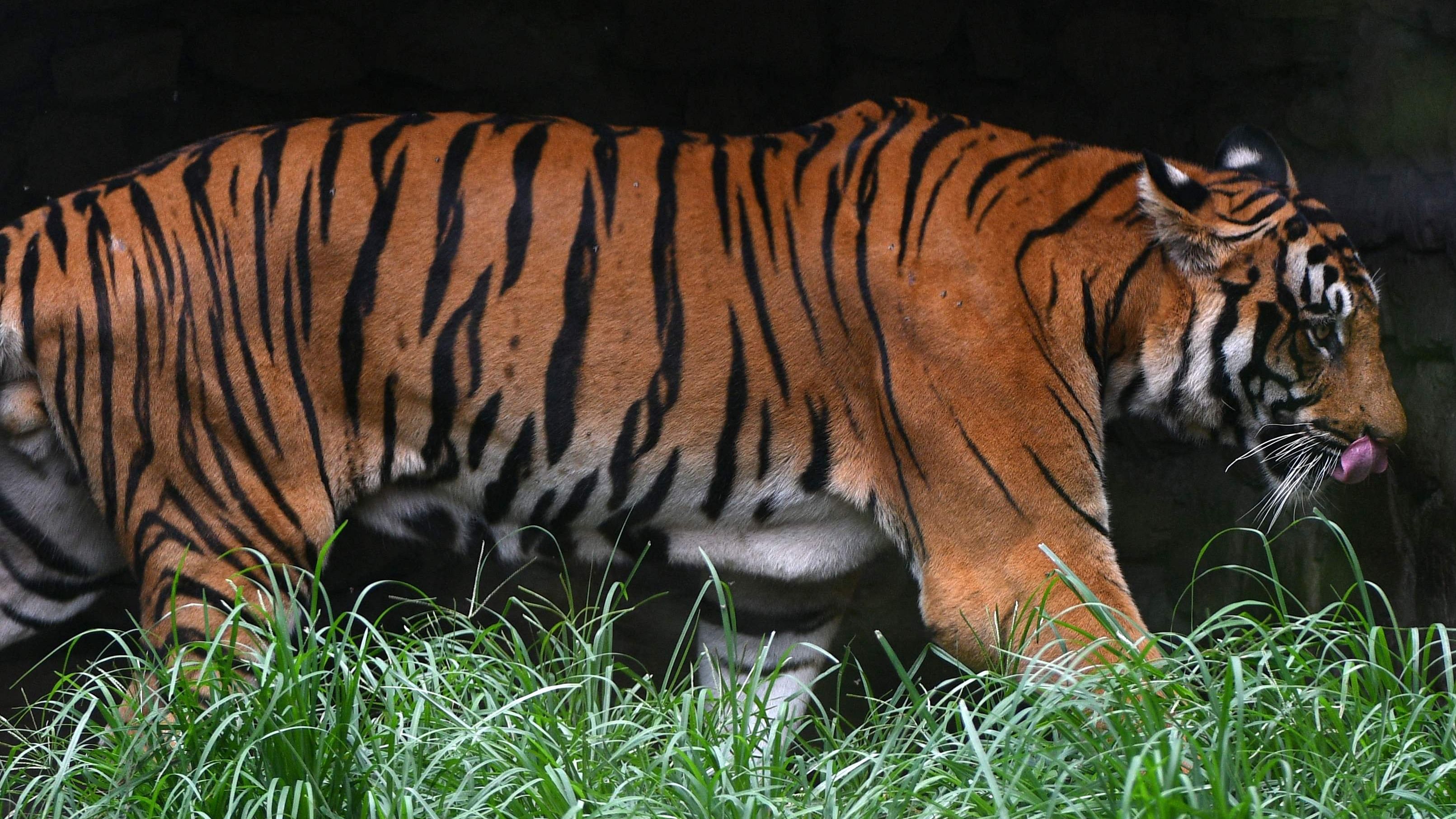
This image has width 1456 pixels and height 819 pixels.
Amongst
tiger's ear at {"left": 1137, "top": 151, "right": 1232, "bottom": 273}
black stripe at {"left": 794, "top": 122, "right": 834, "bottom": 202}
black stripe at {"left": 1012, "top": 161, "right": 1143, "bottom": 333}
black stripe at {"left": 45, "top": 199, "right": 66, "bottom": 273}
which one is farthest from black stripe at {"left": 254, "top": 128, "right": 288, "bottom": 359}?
tiger's ear at {"left": 1137, "top": 151, "right": 1232, "bottom": 273}

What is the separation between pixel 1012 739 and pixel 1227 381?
1.42 metres

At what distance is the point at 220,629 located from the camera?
2.36 m

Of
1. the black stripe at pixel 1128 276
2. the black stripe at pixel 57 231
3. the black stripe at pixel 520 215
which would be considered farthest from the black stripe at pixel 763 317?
the black stripe at pixel 57 231

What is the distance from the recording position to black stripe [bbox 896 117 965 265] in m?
3.37

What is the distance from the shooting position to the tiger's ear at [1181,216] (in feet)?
10.6

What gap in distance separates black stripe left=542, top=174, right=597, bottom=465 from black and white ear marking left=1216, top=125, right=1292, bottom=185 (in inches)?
69.4

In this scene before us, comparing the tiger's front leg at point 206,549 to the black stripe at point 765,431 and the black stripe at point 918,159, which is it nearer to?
the black stripe at point 765,431

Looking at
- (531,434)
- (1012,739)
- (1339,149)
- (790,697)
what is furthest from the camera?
(1339,149)

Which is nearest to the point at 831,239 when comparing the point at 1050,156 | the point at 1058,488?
the point at 1050,156

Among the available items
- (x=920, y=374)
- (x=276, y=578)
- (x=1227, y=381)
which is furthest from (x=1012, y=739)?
(x=276, y=578)

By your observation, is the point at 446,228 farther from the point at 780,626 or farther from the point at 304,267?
the point at 780,626

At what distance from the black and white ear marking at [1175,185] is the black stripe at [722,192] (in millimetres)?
1041

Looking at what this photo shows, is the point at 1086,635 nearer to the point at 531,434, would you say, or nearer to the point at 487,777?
the point at 487,777

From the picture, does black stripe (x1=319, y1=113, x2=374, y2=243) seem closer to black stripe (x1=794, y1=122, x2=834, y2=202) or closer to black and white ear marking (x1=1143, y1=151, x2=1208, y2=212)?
black stripe (x1=794, y1=122, x2=834, y2=202)
